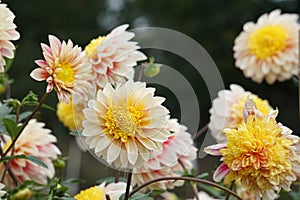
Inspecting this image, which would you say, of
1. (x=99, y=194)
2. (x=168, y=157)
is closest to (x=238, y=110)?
(x=168, y=157)

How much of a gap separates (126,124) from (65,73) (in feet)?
0.29

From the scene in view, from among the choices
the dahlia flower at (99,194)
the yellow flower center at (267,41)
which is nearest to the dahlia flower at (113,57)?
the dahlia flower at (99,194)

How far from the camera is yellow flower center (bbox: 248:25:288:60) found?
923mm

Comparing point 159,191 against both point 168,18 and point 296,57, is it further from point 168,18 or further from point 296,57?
point 168,18

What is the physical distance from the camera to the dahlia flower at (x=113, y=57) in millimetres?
587

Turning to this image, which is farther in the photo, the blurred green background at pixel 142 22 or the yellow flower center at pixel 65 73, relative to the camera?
the blurred green background at pixel 142 22

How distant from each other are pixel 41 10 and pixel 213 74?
6609mm

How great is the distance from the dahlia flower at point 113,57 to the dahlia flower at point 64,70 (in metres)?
0.03

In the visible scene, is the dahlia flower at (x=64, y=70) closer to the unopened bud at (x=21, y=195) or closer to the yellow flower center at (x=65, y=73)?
the yellow flower center at (x=65, y=73)

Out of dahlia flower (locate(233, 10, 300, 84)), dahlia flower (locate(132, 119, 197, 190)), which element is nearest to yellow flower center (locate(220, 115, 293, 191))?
dahlia flower (locate(132, 119, 197, 190))

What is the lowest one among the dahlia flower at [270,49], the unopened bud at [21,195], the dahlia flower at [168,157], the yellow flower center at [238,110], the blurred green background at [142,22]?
the unopened bud at [21,195]

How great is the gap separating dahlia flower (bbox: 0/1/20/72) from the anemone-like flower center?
0.12m

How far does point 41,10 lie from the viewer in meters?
6.97

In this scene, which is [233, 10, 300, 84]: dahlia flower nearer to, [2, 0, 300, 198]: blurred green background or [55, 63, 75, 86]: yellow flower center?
[55, 63, 75, 86]: yellow flower center
